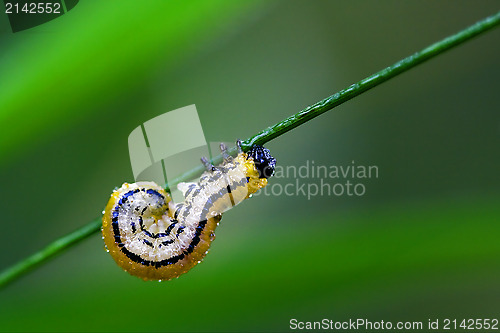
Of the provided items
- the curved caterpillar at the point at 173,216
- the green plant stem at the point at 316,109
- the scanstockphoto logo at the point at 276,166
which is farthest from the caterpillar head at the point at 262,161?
the green plant stem at the point at 316,109

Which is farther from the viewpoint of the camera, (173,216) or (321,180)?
(321,180)

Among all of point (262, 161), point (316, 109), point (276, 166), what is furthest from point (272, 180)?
point (316, 109)

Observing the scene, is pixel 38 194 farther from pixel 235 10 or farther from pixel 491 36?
pixel 491 36

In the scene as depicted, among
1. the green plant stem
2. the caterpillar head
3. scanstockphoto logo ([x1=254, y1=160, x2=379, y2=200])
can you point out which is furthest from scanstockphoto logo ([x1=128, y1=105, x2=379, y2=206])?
the green plant stem

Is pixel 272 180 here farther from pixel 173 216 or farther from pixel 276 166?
pixel 173 216

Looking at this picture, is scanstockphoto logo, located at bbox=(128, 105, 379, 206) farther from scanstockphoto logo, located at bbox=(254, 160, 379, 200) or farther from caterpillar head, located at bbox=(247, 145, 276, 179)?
caterpillar head, located at bbox=(247, 145, 276, 179)

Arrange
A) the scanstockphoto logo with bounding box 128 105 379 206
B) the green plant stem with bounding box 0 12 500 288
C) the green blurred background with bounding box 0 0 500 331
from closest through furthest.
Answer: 1. the green plant stem with bounding box 0 12 500 288
2. the green blurred background with bounding box 0 0 500 331
3. the scanstockphoto logo with bounding box 128 105 379 206

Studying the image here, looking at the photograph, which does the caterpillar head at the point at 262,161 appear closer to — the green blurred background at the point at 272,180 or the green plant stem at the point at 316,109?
the green blurred background at the point at 272,180
